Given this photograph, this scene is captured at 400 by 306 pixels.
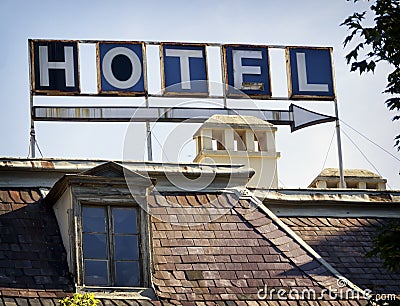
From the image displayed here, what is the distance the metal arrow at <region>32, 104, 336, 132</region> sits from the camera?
94.9 feet

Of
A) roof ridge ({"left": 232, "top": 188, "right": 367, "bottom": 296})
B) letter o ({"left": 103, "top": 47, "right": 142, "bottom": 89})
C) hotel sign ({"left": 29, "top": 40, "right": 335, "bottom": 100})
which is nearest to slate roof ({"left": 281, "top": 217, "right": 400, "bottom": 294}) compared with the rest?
roof ridge ({"left": 232, "top": 188, "right": 367, "bottom": 296})

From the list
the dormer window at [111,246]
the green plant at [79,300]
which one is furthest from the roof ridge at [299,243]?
the green plant at [79,300]

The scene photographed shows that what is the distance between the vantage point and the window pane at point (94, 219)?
73.0ft

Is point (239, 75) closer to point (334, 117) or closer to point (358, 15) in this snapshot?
A: point (334, 117)

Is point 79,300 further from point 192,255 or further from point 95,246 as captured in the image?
point 192,255

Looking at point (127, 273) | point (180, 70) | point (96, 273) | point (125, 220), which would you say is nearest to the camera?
point (96, 273)

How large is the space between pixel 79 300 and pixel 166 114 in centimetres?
945

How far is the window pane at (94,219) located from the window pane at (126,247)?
0.30m

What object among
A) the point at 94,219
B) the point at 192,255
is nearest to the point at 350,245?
the point at 192,255

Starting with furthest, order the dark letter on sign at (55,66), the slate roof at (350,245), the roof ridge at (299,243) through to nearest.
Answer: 1. the dark letter on sign at (55,66)
2. the slate roof at (350,245)
3. the roof ridge at (299,243)

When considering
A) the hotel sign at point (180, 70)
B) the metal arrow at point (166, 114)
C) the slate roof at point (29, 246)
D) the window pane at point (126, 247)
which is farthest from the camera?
the hotel sign at point (180, 70)

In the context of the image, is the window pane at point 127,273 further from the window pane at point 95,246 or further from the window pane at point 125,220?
the window pane at point 125,220

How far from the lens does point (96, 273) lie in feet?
72.1

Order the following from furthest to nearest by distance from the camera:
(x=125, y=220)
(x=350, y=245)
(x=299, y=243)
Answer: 1. (x=350, y=245)
2. (x=299, y=243)
3. (x=125, y=220)
